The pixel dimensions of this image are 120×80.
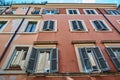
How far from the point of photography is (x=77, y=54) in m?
9.30

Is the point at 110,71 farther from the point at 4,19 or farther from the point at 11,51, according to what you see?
the point at 4,19

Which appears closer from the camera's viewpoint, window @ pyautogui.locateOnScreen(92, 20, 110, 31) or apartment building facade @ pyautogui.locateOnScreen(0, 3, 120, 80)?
apartment building facade @ pyautogui.locateOnScreen(0, 3, 120, 80)

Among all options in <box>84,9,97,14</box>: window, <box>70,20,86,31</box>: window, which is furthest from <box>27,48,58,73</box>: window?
<box>84,9,97,14</box>: window

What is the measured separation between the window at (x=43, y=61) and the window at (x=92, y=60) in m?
1.25

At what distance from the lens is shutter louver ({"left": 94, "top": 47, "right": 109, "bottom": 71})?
26.6ft

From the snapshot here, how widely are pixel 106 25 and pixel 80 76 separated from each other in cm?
632

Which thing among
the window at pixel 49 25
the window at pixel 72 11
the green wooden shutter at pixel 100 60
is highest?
the window at pixel 72 11

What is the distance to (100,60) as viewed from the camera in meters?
8.62

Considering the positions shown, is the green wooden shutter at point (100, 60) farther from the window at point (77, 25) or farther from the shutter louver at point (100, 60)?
the window at point (77, 25)

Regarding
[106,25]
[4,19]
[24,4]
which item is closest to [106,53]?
[106,25]

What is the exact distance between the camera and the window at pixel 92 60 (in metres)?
8.15

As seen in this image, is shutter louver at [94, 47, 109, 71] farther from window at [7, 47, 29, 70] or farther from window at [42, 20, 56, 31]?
window at [42, 20, 56, 31]

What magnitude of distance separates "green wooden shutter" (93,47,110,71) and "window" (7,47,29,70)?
11.4 ft

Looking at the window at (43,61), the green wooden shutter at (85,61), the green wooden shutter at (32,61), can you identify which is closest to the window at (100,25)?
the green wooden shutter at (85,61)
